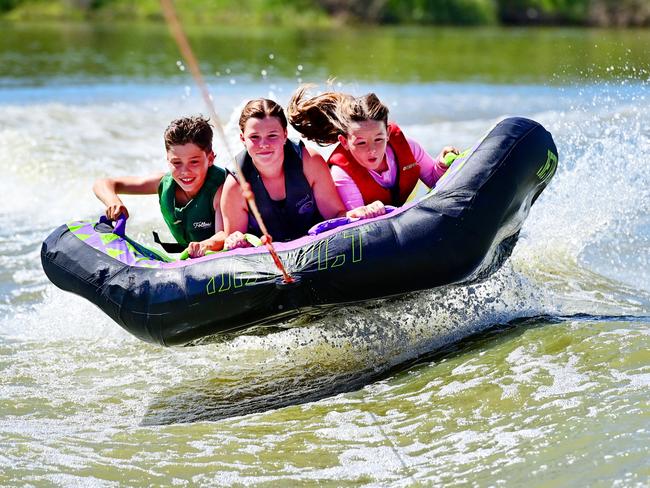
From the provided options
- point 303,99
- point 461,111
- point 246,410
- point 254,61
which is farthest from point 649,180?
point 254,61

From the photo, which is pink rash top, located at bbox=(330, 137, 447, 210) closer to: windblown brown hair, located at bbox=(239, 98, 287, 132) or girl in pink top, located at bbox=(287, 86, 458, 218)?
girl in pink top, located at bbox=(287, 86, 458, 218)

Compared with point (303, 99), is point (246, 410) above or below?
below

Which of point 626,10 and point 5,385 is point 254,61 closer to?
point 5,385

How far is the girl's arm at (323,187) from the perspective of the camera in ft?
15.3

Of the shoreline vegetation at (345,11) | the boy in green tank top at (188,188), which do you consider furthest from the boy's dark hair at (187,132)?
the shoreline vegetation at (345,11)

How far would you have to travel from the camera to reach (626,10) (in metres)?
34.9

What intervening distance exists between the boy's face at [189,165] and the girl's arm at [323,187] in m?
0.49

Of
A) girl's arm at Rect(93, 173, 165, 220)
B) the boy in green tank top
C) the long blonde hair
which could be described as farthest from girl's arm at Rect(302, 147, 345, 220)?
girl's arm at Rect(93, 173, 165, 220)

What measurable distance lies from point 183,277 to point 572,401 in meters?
1.70

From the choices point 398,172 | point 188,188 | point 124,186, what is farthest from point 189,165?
point 398,172

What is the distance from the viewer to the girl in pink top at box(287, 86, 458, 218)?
4.61m

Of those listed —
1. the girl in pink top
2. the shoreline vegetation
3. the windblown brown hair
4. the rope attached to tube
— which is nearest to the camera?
the rope attached to tube

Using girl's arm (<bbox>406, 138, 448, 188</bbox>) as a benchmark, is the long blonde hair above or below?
above

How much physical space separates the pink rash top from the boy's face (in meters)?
0.62
